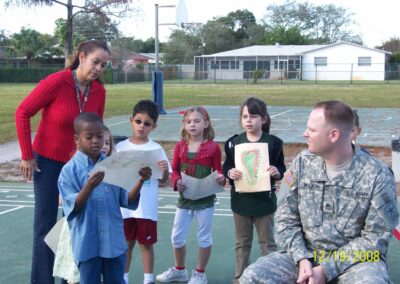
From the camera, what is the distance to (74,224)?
386 cm

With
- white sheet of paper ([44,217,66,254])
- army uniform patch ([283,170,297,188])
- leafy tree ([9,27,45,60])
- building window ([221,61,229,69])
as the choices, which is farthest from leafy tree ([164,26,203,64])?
army uniform patch ([283,170,297,188])

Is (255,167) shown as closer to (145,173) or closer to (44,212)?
(145,173)

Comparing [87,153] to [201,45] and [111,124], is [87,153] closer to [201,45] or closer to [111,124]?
[111,124]

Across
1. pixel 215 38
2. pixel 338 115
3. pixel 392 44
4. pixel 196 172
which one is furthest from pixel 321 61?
pixel 338 115

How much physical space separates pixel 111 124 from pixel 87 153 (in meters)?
14.2

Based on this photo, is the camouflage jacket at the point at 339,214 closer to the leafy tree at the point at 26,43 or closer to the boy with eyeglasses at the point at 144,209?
the boy with eyeglasses at the point at 144,209

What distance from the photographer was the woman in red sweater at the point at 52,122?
14.1 ft

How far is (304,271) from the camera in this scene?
3.34 m

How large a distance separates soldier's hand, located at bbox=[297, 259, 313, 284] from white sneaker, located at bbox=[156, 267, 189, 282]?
1862 mm

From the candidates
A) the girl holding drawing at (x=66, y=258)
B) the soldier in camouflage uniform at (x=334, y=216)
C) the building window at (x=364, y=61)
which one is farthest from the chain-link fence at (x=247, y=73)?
the soldier in camouflage uniform at (x=334, y=216)

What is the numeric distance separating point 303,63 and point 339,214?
2707 inches

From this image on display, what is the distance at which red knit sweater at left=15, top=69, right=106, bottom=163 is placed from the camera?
14.1 feet

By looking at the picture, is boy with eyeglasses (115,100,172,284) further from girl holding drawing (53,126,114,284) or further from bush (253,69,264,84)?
bush (253,69,264,84)

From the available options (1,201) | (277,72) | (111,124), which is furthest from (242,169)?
(277,72)
